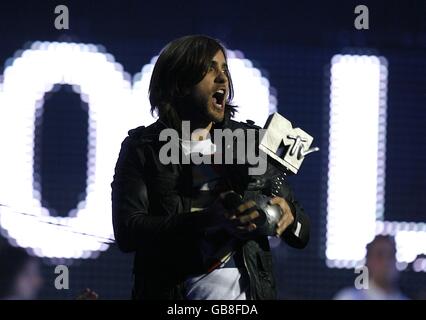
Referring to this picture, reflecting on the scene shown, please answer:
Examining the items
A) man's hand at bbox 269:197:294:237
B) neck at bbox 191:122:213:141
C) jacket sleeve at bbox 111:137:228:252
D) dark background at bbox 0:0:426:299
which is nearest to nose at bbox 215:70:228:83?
neck at bbox 191:122:213:141

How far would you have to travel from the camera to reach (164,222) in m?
2.32

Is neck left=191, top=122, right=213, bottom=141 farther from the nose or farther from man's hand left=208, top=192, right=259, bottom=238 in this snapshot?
man's hand left=208, top=192, right=259, bottom=238

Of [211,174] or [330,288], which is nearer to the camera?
[211,174]

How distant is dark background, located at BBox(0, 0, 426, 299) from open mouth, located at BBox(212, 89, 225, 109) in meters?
1.89

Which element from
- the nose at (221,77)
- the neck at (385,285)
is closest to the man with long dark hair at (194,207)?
the nose at (221,77)

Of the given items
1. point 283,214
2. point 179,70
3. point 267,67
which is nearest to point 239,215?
point 283,214

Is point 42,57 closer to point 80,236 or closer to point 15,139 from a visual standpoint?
point 15,139

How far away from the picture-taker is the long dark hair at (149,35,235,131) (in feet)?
8.36

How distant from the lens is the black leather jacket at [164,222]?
7.68ft

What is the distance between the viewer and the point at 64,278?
4.40 metres

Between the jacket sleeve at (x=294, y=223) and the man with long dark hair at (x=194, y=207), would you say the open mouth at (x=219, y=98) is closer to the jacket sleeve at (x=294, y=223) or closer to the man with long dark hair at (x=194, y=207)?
the man with long dark hair at (x=194, y=207)
